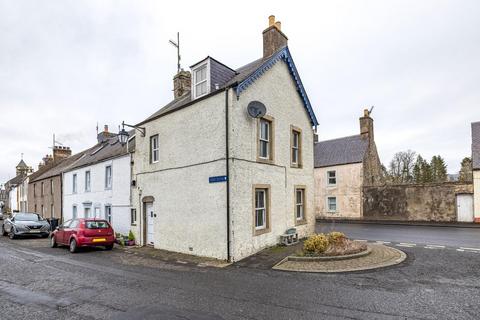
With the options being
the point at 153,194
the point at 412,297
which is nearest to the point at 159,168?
the point at 153,194

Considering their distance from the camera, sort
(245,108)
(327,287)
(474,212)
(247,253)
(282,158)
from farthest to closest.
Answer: (474,212) → (282,158) → (245,108) → (247,253) → (327,287)

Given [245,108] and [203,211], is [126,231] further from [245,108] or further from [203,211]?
[245,108]

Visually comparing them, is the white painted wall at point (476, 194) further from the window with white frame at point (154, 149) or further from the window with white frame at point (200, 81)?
the window with white frame at point (154, 149)

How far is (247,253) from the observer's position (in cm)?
1106

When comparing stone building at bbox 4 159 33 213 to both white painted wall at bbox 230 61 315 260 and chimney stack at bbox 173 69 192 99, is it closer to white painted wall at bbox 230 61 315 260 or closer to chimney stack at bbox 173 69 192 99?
chimney stack at bbox 173 69 192 99

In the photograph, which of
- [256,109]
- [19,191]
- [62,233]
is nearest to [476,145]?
[256,109]

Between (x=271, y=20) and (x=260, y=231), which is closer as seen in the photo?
(x=260, y=231)

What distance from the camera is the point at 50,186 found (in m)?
27.3

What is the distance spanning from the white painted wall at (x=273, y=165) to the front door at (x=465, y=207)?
15.1m

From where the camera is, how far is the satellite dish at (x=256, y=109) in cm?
1163

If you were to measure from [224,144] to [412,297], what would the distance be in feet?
24.3

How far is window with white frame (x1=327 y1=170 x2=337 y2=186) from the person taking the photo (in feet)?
98.8

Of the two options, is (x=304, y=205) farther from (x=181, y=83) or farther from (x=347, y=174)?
(x=347, y=174)

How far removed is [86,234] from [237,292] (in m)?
A: 9.69
